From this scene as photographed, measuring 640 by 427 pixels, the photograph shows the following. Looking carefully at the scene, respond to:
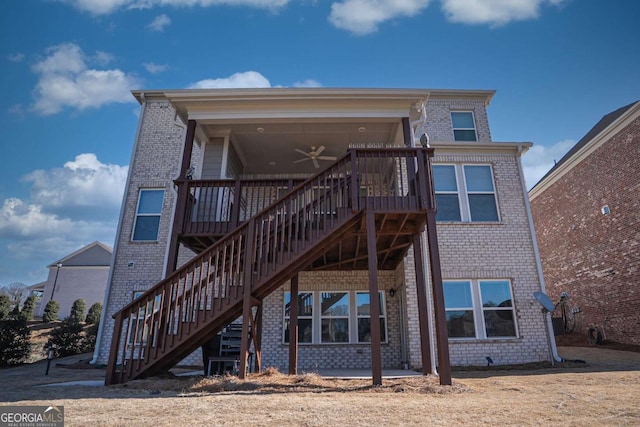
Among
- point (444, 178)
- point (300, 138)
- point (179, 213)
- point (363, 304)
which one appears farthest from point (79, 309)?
point (444, 178)

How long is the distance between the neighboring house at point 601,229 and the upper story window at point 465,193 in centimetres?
585

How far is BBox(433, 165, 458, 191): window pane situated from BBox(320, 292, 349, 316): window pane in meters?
3.91

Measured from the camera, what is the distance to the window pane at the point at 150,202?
1112cm

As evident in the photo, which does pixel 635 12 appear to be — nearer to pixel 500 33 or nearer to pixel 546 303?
pixel 500 33

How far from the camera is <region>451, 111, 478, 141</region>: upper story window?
12.1 m

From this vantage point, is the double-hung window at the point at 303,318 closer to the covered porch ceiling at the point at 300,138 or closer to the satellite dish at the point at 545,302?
the covered porch ceiling at the point at 300,138

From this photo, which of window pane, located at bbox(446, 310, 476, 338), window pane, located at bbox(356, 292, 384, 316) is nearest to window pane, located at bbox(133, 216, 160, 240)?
window pane, located at bbox(356, 292, 384, 316)

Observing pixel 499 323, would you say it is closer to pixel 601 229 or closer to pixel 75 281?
pixel 601 229

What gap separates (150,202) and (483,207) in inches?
379

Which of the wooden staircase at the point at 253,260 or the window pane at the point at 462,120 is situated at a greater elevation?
→ the window pane at the point at 462,120

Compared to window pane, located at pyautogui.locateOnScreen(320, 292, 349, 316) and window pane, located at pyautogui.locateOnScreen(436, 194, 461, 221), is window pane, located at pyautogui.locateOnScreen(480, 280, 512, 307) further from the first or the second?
window pane, located at pyautogui.locateOnScreen(320, 292, 349, 316)

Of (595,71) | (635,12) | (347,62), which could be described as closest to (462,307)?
(347,62)

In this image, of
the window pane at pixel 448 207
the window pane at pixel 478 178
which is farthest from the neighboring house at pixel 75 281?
the window pane at pixel 478 178

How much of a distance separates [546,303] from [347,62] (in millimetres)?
8162
